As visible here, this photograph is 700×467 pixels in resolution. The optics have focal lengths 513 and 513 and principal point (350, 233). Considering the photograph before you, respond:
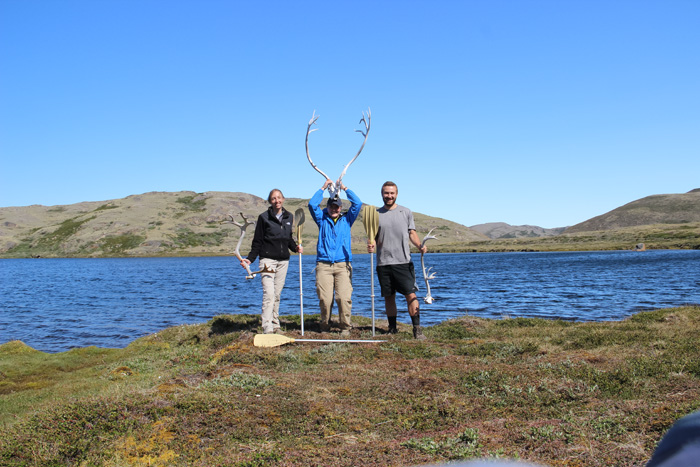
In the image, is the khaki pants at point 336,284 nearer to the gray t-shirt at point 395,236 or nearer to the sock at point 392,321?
the sock at point 392,321

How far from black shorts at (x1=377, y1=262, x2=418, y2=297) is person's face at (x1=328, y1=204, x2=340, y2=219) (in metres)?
1.91

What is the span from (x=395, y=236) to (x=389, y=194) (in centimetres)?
108

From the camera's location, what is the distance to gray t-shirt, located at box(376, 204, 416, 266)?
12.9m

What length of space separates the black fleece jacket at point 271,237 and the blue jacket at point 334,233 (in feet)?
2.99

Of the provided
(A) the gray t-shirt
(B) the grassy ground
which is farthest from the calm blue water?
(B) the grassy ground

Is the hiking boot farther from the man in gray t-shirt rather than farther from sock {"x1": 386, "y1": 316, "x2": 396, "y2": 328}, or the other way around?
sock {"x1": 386, "y1": 316, "x2": 396, "y2": 328}

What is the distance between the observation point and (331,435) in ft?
22.2

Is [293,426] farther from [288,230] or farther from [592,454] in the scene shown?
[288,230]

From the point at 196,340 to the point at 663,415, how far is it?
1284cm

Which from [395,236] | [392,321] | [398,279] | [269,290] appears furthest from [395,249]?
[269,290]

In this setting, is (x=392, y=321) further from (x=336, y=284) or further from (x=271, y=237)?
(x=271, y=237)

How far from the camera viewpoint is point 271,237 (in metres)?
13.8

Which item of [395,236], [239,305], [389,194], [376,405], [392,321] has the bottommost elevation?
[239,305]

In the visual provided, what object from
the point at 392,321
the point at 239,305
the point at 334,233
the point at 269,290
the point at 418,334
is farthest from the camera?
the point at 239,305
